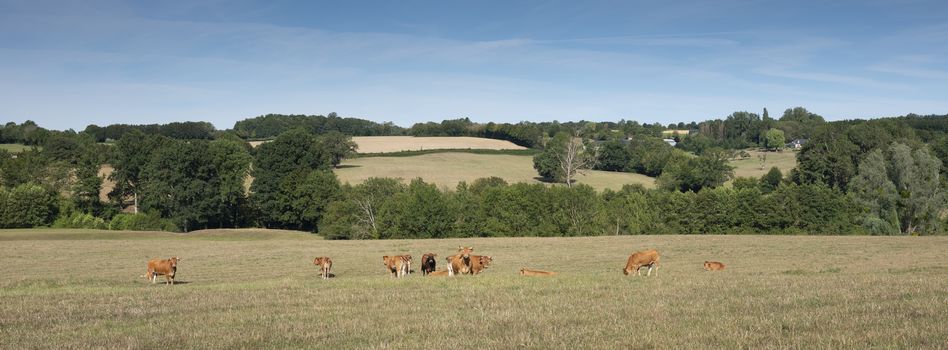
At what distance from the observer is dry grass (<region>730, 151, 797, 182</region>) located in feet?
430

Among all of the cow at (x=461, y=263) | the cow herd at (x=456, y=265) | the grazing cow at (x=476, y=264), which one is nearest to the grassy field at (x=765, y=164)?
the grazing cow at (x=476, y=264)

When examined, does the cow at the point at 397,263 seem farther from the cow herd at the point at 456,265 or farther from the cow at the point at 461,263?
the cow at the point at 461,263

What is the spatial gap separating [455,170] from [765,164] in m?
67.4

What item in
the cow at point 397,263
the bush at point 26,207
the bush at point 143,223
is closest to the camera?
the cow at point 397,263

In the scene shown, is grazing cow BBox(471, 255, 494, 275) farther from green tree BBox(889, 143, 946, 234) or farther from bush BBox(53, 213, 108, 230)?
bush BBox(53, 213, 108, 230)

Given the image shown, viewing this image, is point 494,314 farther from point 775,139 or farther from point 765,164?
point 775,139

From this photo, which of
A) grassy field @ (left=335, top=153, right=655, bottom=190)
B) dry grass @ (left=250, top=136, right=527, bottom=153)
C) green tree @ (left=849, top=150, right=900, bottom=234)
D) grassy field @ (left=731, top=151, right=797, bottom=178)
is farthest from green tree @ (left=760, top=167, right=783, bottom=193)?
dry grass @ (left=250, top=136, right=527, bottom=153)

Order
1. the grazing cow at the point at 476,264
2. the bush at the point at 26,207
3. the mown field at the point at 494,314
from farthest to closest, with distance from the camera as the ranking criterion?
1. the bush at the point at 26,207
2. the grazing cow at the point at 476,264
3. the mown field at the point at 494,314

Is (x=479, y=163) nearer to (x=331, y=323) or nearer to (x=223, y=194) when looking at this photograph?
(x=223, y=194)

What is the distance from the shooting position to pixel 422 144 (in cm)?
17038

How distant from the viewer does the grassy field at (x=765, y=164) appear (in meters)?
131

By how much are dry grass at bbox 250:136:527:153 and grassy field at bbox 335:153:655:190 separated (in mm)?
13452

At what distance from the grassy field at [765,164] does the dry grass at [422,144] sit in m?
54.3

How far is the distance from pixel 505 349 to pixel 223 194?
276ft
